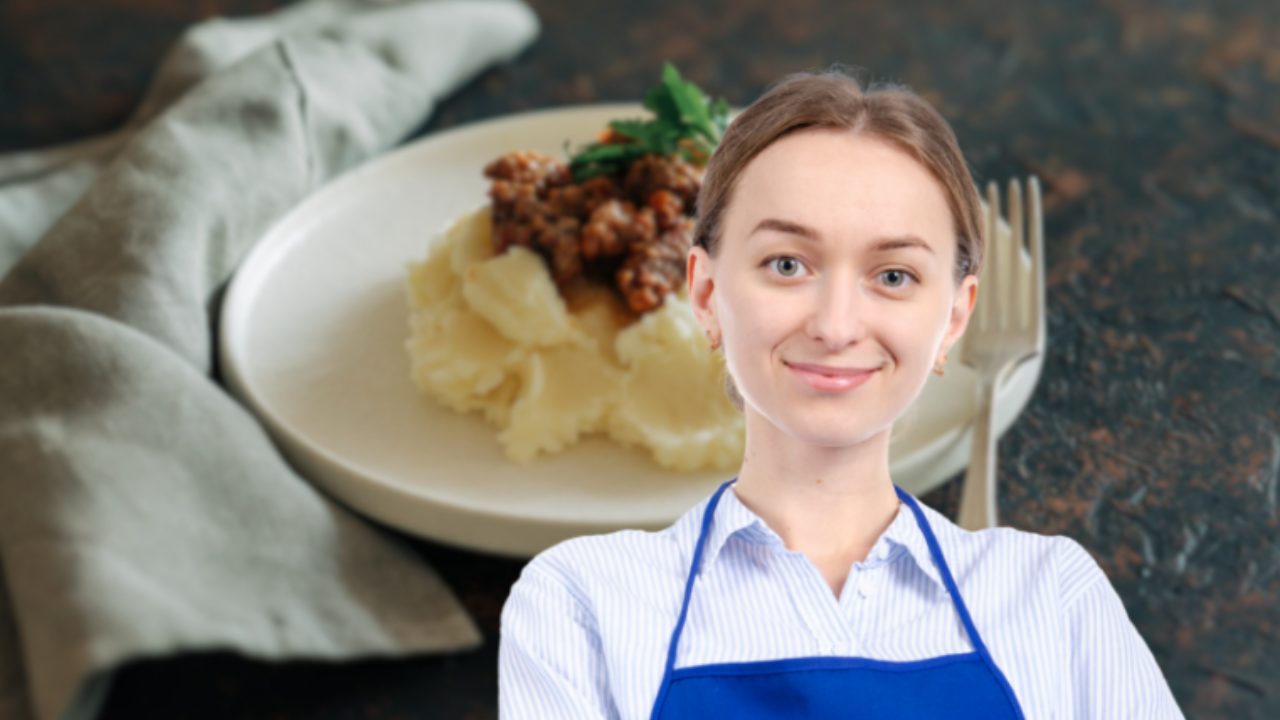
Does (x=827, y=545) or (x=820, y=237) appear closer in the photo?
(x=820, y=237)

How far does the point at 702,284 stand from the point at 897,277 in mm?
195

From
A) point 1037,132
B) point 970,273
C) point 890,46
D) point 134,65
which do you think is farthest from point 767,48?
point 970,273

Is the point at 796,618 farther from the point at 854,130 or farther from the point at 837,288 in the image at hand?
the point at 854,130

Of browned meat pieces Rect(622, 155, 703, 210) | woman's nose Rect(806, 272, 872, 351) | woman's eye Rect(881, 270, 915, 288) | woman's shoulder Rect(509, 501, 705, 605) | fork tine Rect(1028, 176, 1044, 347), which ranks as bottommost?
browned meat pieces Rect(622, 155, 703, 210)

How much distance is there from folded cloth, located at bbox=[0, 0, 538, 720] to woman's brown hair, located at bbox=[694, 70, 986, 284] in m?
1.03

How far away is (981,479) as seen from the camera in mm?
1990

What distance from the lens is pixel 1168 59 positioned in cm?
380

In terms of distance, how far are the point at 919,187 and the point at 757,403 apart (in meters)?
0.22

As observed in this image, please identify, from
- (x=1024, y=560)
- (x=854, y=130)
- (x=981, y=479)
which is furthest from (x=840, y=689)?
(x=981, y=479)

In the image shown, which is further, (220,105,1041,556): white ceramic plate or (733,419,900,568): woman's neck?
(220,105,1041,556): white ceramic plate

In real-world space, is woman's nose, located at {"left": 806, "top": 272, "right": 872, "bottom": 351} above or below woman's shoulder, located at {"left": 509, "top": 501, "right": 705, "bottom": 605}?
above

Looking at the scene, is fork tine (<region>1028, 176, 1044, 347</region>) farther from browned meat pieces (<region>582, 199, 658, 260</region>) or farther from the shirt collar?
the shirt collar

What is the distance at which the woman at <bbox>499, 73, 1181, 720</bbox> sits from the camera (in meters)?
1.17

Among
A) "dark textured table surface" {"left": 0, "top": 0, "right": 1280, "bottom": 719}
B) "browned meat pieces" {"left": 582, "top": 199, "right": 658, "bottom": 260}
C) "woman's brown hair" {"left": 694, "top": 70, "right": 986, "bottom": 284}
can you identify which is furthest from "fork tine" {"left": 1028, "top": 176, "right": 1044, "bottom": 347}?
"woman's brown hair" {"left": 694, "top": 70, "right": 986, "bottom": 284}
